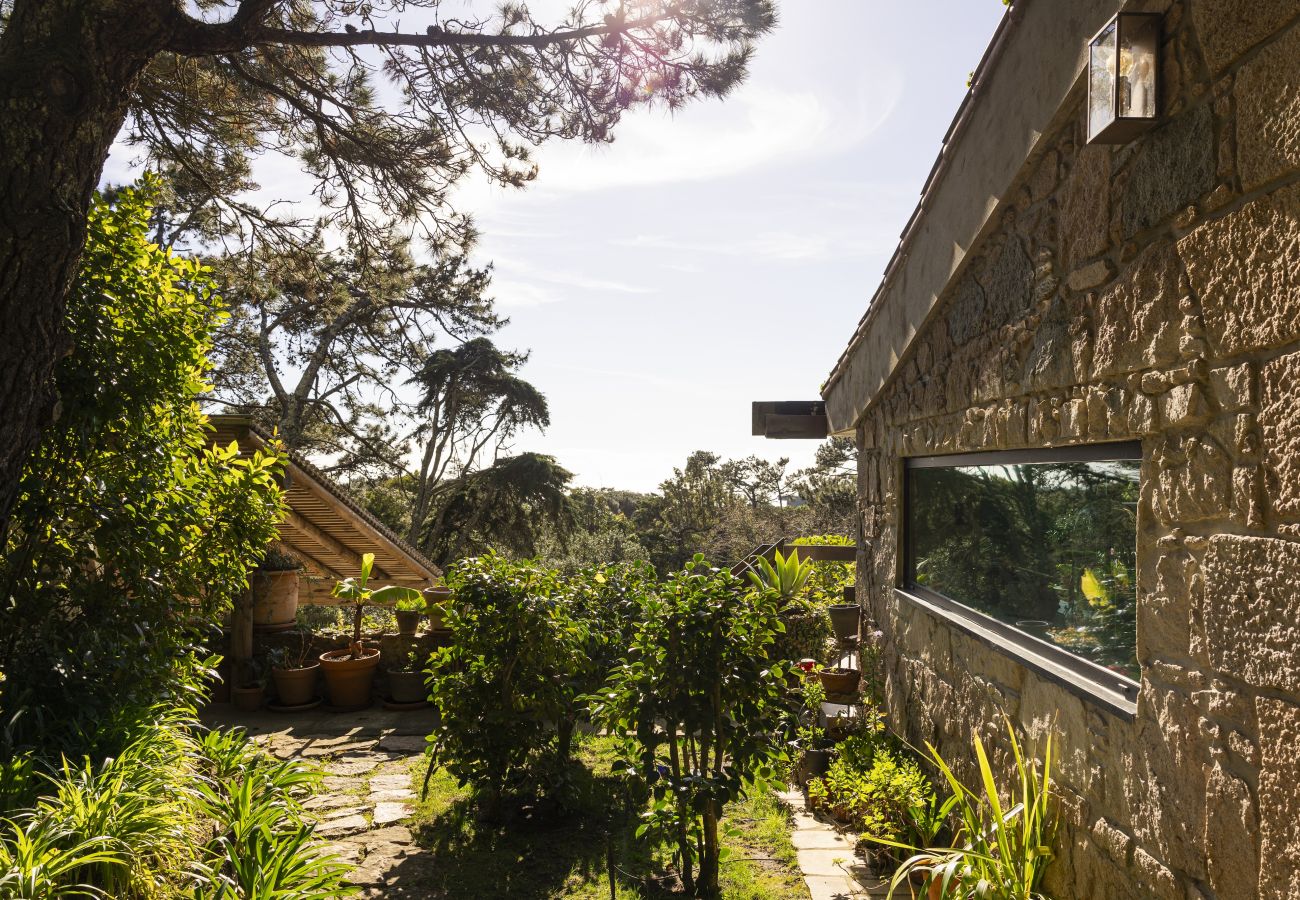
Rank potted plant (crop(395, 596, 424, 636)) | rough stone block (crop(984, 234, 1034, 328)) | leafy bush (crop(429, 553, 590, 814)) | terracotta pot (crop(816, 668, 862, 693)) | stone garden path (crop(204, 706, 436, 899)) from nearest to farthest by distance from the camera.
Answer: rough stone block (crop(984, 234, 1034, 328)), stone garden path (crop(204, 706, 436, 899)), leafy bush (crop(429, 553, 590, 814)), terracotta pot (crop(816, 668, 862, 693)), potted plant (crop(395, 596, 424, 636))

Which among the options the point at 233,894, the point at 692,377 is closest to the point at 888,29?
the point at 233,894

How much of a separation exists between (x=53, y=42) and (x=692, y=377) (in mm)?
23779

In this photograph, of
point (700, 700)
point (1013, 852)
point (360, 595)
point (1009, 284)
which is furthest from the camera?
point (360, 595)

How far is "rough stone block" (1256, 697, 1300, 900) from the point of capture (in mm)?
1512

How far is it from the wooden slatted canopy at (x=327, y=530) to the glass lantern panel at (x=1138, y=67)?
5892 millimetres

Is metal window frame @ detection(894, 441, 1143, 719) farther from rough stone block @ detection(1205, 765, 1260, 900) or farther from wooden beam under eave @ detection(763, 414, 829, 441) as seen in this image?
wooden beam under eave @ detection(763, 414, 829, 441)

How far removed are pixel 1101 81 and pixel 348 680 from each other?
686 cm

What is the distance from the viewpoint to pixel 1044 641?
2.79 m

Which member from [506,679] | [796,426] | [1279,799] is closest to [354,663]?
[506,679]

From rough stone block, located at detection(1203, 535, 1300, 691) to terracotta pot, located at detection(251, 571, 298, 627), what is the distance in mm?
7212

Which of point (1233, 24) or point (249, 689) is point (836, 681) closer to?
point (1233, 24)

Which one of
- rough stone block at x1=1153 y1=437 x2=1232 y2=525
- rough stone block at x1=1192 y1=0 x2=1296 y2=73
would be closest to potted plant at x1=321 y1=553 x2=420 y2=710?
rough stone block at x1=1153 y1=437 x2=1232 y2=525

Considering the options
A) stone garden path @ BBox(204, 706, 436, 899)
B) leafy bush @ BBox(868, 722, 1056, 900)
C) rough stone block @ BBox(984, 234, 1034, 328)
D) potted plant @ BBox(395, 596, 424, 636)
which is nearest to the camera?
leafy bush @ BBox(868, 722, 1056, 900)

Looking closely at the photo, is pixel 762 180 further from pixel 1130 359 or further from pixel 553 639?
pixel 1130 359
